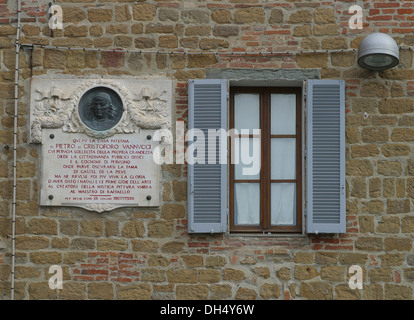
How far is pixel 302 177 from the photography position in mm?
6648

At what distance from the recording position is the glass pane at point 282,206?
668 cm

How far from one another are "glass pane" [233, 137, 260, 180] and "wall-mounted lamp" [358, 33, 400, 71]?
4.64ft

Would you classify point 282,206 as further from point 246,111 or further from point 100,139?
point 100,139

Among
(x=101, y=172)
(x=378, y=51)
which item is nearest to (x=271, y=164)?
(x=378, y=51)

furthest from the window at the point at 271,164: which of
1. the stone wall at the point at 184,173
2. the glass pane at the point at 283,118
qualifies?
the stone wall at the point at 184,173

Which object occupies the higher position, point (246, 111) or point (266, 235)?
point (246, 111)

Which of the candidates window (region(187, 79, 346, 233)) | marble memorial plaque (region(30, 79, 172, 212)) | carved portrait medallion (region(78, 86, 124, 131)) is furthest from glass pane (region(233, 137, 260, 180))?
carved portrait medallion (region(78, 86, 124, 131))

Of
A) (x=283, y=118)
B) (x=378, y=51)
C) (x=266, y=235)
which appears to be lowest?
(x=266, y=235)

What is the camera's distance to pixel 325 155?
21.3ft

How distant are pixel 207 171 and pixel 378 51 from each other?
2080mm

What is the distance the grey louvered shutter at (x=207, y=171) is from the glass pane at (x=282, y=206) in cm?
56

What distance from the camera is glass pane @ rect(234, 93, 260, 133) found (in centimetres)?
675

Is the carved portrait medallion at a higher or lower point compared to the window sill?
higher

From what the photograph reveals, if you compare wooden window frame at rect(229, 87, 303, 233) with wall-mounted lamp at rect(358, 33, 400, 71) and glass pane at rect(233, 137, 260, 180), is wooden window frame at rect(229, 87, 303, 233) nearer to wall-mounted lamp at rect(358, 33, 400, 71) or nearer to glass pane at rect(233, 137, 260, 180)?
glass pane at rect(233, 137, 260, 180)
